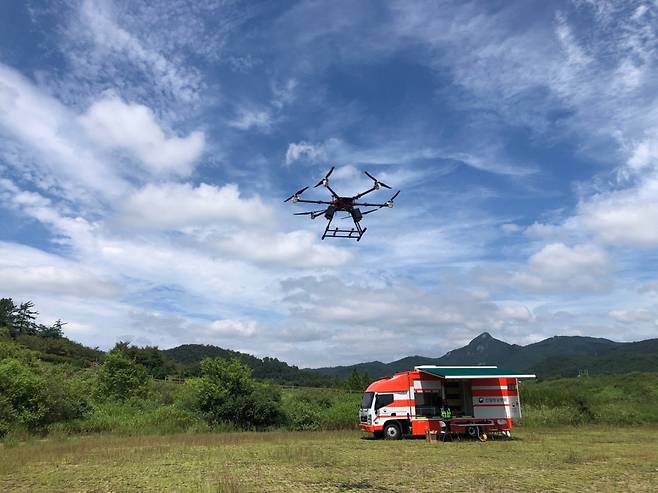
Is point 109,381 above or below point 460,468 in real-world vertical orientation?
above

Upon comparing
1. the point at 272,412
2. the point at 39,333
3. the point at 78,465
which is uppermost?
the point at 39,333

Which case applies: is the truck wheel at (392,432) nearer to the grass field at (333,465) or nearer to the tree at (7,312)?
the grass field at (333,465)

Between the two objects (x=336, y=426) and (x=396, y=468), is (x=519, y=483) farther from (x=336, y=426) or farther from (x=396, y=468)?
(x=336, y=426)

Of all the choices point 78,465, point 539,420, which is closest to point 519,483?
point 78,465

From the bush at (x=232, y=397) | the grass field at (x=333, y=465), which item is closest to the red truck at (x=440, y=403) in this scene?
the grass field at (x=333, y=465)

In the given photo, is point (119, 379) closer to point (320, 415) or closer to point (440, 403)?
point (320, 415)

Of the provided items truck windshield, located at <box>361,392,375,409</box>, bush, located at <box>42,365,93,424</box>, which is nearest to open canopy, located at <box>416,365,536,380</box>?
truck windshield, located at <box>361,392,375,409</box>

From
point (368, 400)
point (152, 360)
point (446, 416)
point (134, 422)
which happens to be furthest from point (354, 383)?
point (446, 416)
